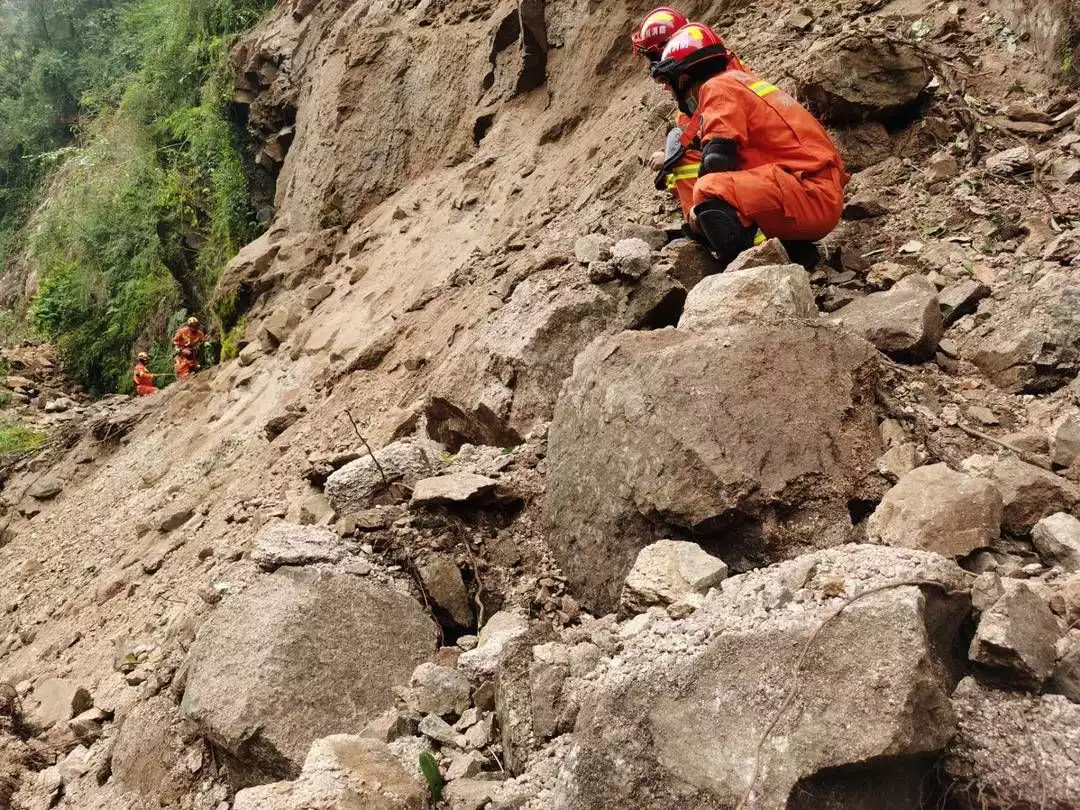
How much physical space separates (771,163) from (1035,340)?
4.74 feet

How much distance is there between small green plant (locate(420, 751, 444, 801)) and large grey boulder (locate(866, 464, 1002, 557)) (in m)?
1.27

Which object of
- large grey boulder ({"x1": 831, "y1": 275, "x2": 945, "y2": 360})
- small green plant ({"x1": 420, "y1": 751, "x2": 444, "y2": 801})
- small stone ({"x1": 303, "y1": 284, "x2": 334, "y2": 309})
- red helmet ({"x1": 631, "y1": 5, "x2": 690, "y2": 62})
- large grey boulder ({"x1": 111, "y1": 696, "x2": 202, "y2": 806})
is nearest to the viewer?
small green plant ({"x1": 420, "y1": 751, "x2": 444, "y2": 801})

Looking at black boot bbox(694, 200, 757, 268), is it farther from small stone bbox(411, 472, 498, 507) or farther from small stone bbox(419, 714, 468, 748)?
small stone bbox(419, 714, 468, 748)

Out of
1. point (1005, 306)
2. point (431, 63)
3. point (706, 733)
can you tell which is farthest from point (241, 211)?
point (706, 733)

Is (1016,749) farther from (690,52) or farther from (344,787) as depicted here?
(690,52)

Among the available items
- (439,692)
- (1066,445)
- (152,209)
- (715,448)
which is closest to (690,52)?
(715,448)

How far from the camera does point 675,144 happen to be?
434 centimetres

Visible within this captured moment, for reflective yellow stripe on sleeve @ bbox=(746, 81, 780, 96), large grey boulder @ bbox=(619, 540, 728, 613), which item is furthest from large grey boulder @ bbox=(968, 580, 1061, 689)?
reflective yellow stripe on sleeve @ bbox=(746, 81, 780, 96)

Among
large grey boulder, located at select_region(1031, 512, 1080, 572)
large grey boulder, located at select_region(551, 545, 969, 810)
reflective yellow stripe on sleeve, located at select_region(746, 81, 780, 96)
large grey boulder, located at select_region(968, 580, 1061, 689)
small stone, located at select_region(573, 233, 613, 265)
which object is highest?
reflective yellow stripe on sleeve, located at select_region(746, 81, 780, 96)

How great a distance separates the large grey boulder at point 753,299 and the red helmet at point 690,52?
1451 millimetres

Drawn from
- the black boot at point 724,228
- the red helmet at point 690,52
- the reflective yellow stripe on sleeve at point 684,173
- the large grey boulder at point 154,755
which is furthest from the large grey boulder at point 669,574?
the red helmet at point 690,52

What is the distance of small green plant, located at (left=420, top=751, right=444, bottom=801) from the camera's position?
1960 mm

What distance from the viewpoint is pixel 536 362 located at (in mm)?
3654

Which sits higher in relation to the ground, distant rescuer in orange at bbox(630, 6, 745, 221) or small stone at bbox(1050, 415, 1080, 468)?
distant rescuer in orange at bbox(630, 6, 745, 221)
